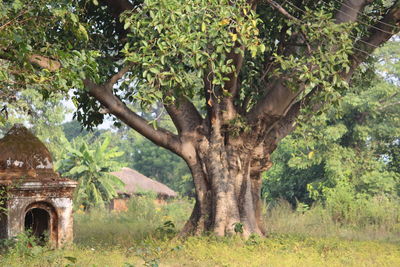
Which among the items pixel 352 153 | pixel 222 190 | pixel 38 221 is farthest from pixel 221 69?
pixel 352 153

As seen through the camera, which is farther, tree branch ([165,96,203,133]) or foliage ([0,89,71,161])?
foliage ([0,89,71,161])

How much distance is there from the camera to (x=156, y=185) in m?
39.2

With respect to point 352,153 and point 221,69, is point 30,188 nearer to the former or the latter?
point 221,69

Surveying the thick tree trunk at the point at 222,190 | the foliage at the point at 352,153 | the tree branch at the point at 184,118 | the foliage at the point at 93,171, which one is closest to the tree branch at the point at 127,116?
the tree branch at the point at 184,118

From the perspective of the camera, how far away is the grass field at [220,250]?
35.7 ft

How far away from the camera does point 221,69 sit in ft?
37.0

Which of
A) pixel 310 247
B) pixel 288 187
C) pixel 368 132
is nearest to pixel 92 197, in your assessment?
pixel 288 187

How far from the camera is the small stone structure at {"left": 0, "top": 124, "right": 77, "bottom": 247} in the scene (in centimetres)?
1247

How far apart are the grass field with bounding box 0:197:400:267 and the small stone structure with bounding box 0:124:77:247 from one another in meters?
0.55

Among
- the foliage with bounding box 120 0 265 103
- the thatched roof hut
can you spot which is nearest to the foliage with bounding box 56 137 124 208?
the thatched roof hut

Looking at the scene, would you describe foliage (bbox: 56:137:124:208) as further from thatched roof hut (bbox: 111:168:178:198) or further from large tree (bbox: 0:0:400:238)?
large tree (bbox: 0:0:400:238)

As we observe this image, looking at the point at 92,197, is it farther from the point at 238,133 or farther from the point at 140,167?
the point at 140,167

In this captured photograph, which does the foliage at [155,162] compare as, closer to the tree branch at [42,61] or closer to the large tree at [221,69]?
the large tree at [221,69]

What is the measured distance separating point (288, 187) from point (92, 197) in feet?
33.4
